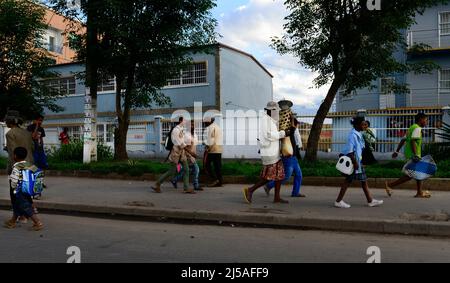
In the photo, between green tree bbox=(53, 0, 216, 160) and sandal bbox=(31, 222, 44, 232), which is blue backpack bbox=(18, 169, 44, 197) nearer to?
sandal bbox=(31, 222, 44, 232)

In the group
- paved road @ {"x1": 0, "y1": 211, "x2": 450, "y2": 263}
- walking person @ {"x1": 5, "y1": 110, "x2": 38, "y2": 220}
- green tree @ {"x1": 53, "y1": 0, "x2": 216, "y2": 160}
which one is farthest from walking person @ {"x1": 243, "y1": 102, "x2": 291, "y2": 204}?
green tree @ {"x1": 53, "y1": 0, "x2": 216, "y2": 160}

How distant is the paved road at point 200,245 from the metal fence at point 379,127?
10.2m

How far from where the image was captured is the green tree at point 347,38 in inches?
498

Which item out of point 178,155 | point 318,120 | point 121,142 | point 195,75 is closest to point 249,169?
point 318,120

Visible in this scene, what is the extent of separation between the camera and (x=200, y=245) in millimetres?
6230

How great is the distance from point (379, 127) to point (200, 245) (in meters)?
12.4

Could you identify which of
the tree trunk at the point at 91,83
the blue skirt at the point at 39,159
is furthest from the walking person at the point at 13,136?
the tree trunk at the point at 91,83

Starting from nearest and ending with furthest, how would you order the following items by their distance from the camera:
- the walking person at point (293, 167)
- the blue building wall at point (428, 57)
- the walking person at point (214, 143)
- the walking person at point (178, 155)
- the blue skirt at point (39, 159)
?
1. the walking person at point (293, 167)
2. the blue skirt at point (39, 159)
3. the walking person at point (178, 155)
4. the walking person at point (214, 143)
5. the blue building wall at point (428, 57)

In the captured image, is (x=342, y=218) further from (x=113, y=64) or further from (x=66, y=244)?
(x=113, y=64)

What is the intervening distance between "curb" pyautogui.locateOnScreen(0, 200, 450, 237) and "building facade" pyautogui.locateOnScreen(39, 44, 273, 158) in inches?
400

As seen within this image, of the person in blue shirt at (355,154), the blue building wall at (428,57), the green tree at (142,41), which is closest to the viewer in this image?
the person in blue shirt at (355,154)

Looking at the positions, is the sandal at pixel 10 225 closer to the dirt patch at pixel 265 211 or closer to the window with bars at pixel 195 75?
the dirt patch at pixel 265 211


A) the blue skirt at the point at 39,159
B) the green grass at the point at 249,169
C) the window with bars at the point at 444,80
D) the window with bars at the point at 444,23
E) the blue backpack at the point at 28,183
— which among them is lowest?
the green grass at the point at 249,169
